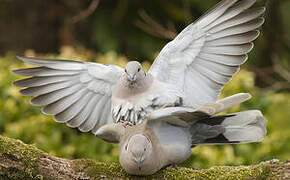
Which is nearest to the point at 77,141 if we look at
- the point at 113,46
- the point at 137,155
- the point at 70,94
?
the point at 70,94

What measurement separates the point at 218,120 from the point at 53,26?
20.9ft

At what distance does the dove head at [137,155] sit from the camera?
2.78 m

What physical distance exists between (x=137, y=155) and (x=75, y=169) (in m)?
0.49

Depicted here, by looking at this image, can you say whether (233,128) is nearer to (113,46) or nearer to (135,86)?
(135,86)

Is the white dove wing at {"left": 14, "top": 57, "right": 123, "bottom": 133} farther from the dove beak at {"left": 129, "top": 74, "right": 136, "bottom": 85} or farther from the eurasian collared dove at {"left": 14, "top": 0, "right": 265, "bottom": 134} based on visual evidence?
the dove beak at {"left": 129, "top": 74, "right": 136, "bottom": 85}

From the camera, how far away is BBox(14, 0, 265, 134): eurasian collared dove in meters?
3.21

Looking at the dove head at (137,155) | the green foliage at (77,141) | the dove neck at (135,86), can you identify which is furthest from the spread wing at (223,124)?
the green foliage at (77,141)

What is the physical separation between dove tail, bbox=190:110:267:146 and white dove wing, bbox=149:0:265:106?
0.21 meters

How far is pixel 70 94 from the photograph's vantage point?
11.9 feet

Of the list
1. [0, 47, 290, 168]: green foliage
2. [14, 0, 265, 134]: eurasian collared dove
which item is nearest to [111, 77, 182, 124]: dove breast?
[14, 0, 265, 134]: eurasian collared dove

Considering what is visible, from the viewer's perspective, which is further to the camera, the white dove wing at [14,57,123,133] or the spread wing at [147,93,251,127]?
the white dove wing at [14,57,123,133]

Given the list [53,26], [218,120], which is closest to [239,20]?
[218,120]

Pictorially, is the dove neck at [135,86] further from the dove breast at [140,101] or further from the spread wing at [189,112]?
the spread wing at [189,112]

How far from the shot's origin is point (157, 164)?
2926 mm
